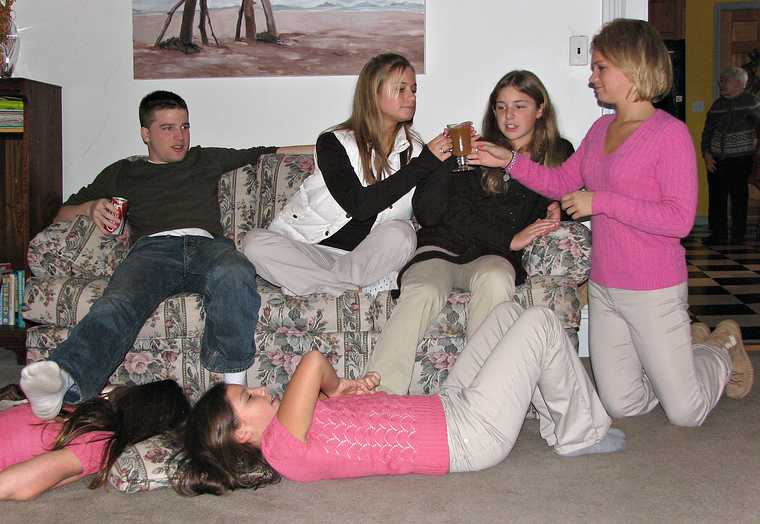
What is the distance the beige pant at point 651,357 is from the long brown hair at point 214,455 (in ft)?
3.95

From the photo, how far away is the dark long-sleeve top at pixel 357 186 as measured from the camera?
2.90m

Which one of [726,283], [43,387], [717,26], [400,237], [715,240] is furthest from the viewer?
[717,26]

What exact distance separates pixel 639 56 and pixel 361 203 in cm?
101

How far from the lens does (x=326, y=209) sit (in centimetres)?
313

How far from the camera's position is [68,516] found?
81.6 inches

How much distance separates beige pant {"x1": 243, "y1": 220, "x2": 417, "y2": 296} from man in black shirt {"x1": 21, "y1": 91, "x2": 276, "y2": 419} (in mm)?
87

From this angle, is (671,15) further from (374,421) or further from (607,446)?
(374,421)

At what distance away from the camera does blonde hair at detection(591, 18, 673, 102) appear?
8.58 feet

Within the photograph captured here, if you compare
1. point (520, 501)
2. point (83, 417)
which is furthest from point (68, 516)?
point (520, 501)

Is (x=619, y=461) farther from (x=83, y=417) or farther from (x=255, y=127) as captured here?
(x=255, y=127)

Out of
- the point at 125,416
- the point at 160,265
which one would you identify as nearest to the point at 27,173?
the point at 160,265

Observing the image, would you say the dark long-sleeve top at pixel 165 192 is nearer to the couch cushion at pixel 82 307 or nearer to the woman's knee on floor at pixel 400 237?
the couch cushion at pixel 82 307

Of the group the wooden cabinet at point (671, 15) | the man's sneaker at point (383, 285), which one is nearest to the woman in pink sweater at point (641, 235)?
the man's sneaker at point (383, 285)

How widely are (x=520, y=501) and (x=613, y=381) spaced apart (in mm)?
811
